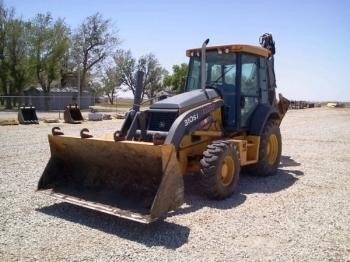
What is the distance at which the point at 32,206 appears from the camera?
6430 mm

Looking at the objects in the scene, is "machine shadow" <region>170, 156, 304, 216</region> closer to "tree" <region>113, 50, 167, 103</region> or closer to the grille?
the grille

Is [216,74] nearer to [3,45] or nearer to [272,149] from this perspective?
[272,149]

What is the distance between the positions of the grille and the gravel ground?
1.21m

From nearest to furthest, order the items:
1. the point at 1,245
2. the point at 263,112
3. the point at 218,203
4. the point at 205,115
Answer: the point at 1,245 < the point at 218,203 < the point at 205,115 < the point at 263,112

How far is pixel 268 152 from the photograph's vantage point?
29.4 ft

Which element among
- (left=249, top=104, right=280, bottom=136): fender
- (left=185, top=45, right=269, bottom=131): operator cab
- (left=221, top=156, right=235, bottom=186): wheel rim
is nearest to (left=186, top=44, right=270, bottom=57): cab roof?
(left=185, top=45, right=269, bottom=131): operator cab

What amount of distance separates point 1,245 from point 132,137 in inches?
108

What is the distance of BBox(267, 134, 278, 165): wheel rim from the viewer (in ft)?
29.3

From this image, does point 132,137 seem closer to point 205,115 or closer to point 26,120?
point 205,115

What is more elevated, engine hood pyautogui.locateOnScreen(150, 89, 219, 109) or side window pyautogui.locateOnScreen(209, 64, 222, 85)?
side window pyautogui.locateOnScreen(209, 64, 222, 85)

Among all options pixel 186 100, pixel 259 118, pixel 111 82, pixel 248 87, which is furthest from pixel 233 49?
pixel 111 82

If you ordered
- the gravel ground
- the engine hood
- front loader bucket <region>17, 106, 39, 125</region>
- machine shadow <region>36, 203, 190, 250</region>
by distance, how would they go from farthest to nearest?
front loader bucket <region>17, 106, 39, 125</region> < the engine hood < machine shadow <region>36, 203, 190, 250</region> < the gravel ground

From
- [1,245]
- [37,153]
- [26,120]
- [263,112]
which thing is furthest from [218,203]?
[26,120]

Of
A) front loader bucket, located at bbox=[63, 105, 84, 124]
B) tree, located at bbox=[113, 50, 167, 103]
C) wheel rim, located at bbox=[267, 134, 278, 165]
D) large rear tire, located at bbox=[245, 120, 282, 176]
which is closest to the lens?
large rear tire, located at bbox=[245, 120, 282, 176]
